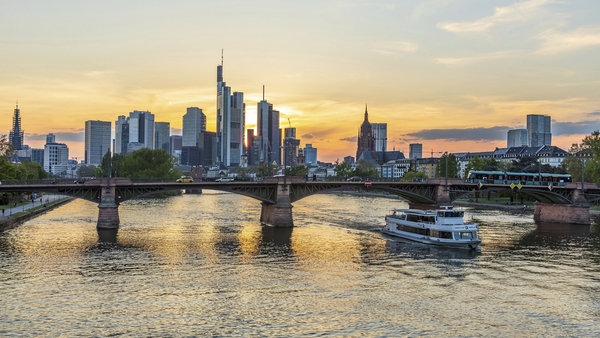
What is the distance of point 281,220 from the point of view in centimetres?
9619

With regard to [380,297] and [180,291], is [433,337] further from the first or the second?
[180,291]

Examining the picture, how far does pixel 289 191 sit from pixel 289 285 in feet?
157

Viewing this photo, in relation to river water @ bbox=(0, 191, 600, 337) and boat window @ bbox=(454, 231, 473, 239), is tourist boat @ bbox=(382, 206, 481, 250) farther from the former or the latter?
river water @ bbox=(0, 191, 600, 337)

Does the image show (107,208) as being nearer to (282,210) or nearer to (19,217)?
(19,217)

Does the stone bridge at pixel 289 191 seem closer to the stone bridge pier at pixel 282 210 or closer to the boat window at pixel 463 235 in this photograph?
the stone bridge pier at pixel 282 210

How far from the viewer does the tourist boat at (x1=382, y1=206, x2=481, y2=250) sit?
2926 inches

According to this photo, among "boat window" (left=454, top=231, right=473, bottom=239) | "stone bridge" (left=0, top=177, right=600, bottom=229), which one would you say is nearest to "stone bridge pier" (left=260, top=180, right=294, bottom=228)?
"stone bridge" (left=0, top=177, right=600, bottom=229)

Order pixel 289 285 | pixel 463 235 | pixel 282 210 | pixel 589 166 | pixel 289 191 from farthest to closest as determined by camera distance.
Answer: pixel 589 166, pixel 289 191, pixel 282 210, pixel 463 235, pixel 289 285

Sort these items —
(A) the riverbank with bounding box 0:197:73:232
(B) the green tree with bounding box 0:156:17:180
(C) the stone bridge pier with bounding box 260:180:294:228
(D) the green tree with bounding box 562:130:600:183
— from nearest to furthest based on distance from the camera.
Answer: (A) the riverbank with bounding box 0:197:73:232 < (C) the stone bridge pier with bounding box 260:180:294:228 < (B) the green tree with bounding box 0:156:17:180 < (D) the green tree with bounding box 562:130:600:183

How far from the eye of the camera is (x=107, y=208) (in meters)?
89.4

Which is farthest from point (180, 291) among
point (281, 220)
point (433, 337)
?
point (281, 220)

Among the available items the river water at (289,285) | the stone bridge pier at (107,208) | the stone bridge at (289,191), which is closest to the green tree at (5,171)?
the stone bridge at (289,191)

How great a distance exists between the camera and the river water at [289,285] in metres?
39.3

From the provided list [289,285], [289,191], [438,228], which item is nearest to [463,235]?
[438,228]
